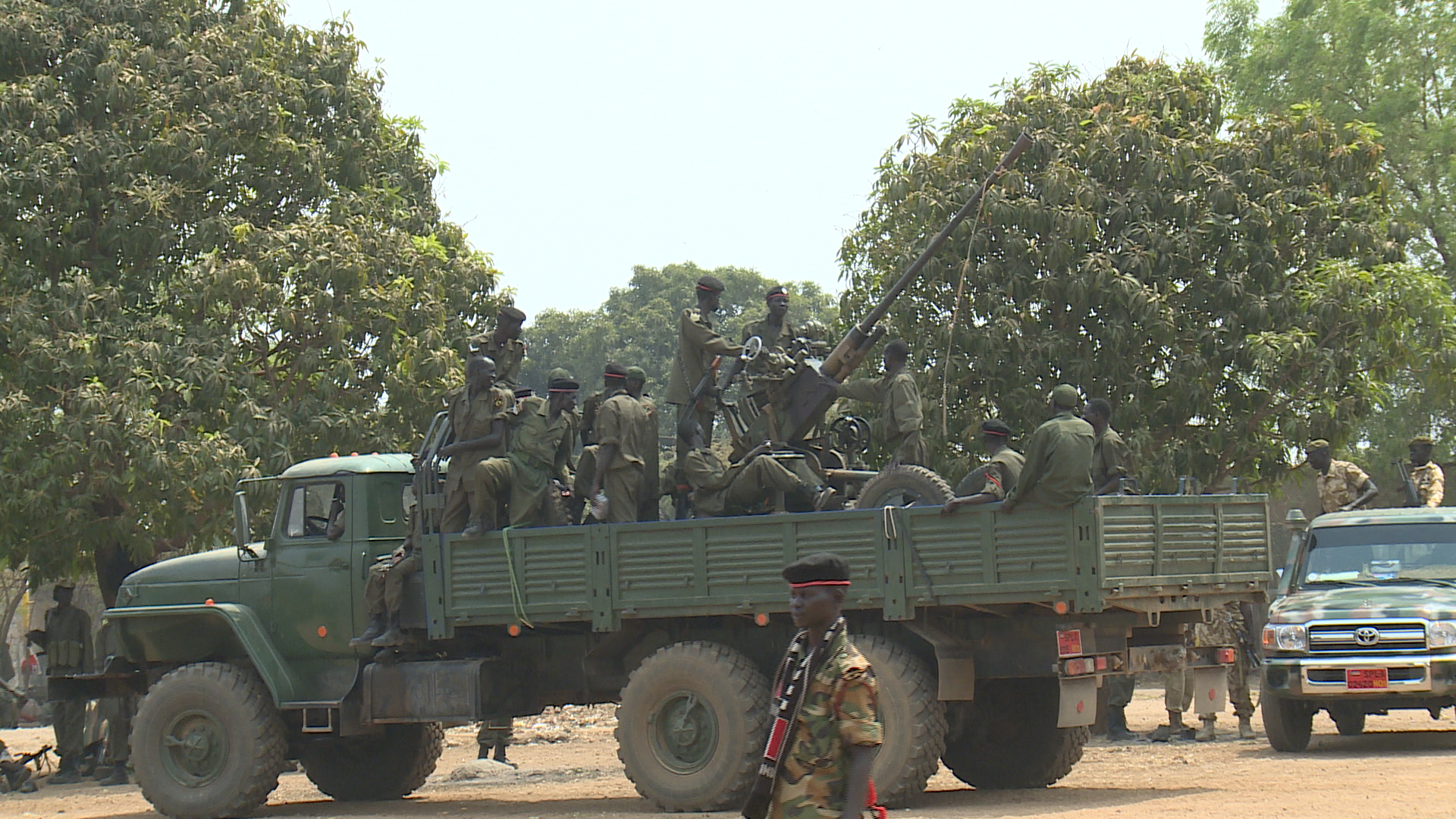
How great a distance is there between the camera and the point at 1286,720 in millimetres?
13062

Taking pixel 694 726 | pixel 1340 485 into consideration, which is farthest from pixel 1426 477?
pixel 694 726

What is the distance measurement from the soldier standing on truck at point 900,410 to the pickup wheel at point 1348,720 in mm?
4707

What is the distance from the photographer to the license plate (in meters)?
12.4

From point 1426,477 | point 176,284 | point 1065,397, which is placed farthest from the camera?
point 176,284

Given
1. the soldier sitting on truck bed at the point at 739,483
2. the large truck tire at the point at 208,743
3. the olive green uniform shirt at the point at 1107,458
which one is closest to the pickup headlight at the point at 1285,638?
the olive green uniform shirt at the point at 1107,458

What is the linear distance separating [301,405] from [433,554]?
23.4ft

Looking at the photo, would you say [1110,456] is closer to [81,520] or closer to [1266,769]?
[1266,769]

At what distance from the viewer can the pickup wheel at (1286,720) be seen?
1301cm

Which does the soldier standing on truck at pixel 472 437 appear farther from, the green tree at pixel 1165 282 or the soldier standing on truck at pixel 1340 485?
the soldier standing on truck at pixel 1340 485

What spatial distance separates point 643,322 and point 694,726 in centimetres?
4011

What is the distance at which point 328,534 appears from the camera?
1211 centimetres

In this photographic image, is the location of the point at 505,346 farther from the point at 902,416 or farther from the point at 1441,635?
the point at 1441,635

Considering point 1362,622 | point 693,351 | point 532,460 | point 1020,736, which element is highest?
point 693,351

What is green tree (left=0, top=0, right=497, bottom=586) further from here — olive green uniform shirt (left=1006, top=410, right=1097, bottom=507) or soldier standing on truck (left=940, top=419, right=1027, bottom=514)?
olive green uniform shirt (left=1006, top=410, right=1097, bottom=507)
